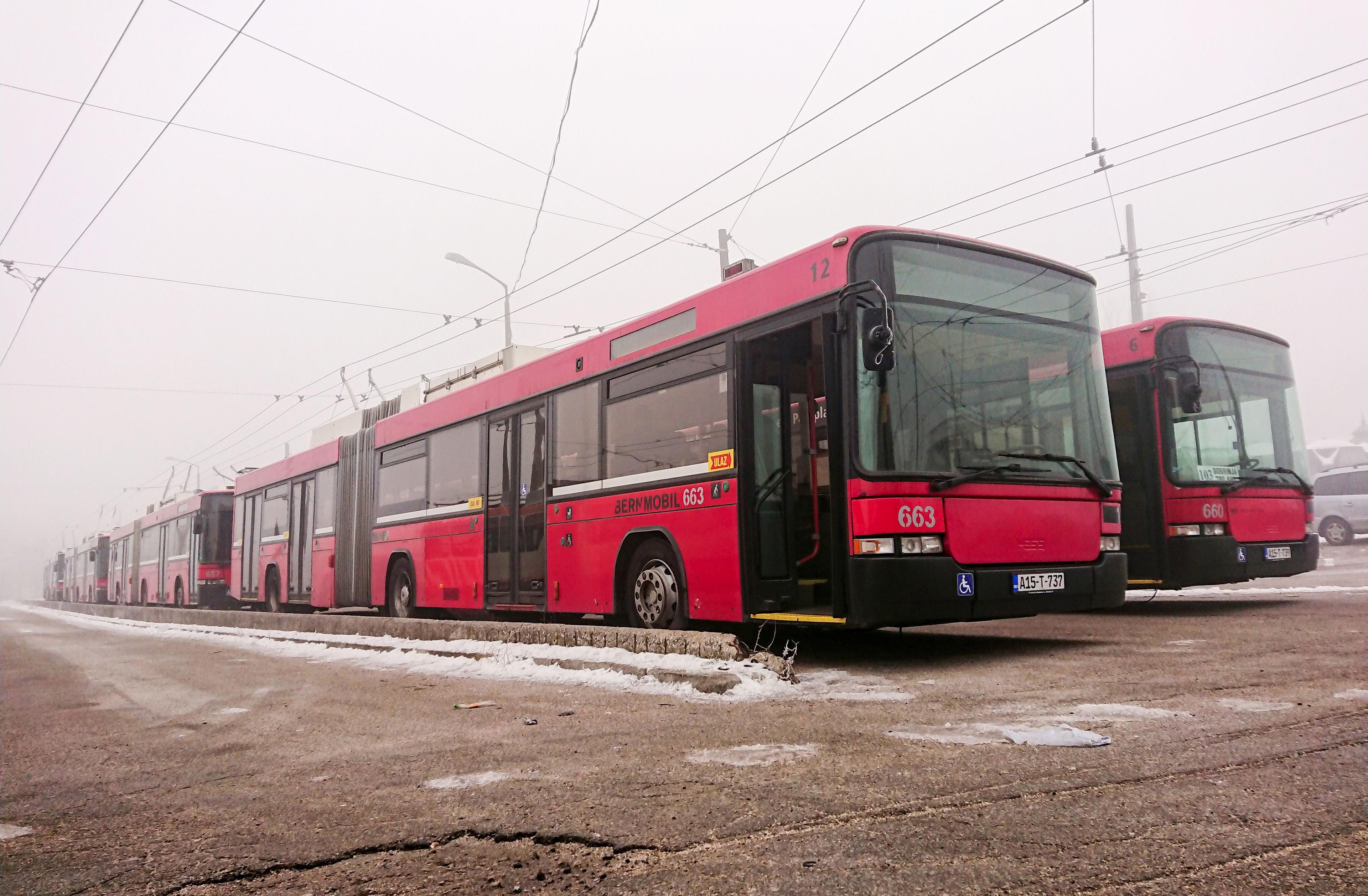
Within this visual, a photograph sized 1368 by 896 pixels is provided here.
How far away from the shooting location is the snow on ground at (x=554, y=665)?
17.9 ft

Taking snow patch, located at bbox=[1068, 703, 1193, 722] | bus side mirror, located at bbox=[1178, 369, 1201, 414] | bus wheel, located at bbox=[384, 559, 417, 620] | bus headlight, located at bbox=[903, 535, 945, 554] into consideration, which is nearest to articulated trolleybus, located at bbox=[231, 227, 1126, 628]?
bus headlight, located at bbox=[903, 535, 945, 554]

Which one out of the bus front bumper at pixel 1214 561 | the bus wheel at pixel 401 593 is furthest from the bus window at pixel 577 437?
the bus front bumper at pixel 1214 561

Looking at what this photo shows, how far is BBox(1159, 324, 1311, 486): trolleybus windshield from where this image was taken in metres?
10.2

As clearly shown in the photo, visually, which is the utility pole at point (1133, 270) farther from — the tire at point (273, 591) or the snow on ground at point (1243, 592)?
the tire at point (273, 591)

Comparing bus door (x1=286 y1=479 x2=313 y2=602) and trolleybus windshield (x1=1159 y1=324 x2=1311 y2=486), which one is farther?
bus door (x1=286 y1=479 x2=313 y2=602)

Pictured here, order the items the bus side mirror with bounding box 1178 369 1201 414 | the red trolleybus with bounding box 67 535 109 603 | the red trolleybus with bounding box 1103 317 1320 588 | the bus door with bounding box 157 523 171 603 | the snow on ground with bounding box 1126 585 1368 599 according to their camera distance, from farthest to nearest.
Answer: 1. the red trolleybus with bounding box 67 535 109 603
2. the bus door with bounding box 157 523 171 603
3. the snow on ground with bounding box 1126 585 1368 599
4. the red trolleybus with bounding box 1103 317 1320 588
5. the bus side mirror with bounding box 1178 369 1201 414

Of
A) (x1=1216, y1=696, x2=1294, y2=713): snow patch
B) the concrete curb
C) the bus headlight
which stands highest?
the bus headlight

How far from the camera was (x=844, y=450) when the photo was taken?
643 centimetres

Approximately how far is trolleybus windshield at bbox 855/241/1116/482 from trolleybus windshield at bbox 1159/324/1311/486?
122 inches

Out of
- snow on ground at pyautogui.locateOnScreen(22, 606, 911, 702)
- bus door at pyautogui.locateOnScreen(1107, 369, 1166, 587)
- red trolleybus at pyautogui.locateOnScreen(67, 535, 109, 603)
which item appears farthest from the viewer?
red trolleybus at pyautogui.locateOnScreen(67, 535, 109, 603)

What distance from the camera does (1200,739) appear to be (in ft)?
12.3

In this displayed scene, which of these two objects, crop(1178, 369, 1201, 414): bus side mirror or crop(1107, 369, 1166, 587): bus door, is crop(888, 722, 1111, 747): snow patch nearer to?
crop(1107, 369, 1166, 587): bus door

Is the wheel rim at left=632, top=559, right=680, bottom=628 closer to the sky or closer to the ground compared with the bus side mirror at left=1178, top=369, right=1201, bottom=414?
closer to the ground

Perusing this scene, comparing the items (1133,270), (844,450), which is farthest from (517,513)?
(1133,270)
